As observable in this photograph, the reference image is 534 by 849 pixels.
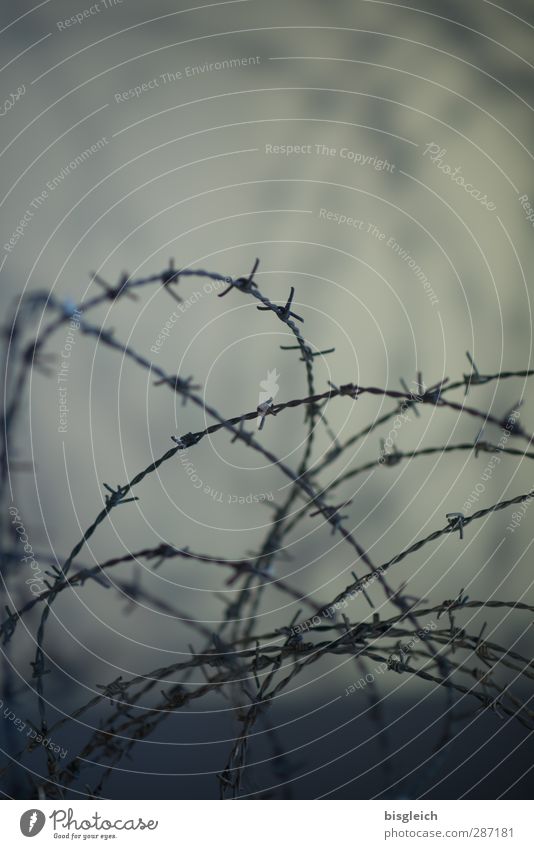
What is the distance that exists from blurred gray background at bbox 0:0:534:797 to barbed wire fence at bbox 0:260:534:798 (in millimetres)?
15

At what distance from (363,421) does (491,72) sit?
0.42m

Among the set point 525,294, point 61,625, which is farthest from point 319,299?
point 61,625

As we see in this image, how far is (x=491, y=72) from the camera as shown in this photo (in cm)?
92

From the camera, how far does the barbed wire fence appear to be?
78cm

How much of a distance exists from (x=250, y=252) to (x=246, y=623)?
1.33 ft

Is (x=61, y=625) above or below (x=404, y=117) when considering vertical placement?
below

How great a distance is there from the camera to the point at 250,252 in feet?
2.93

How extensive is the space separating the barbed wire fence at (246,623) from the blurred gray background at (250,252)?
1cm

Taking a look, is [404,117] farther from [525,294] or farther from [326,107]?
[525,294]
